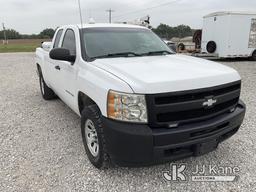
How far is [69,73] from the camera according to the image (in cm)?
388

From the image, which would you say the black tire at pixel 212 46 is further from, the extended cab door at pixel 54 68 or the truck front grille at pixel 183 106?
the truck front grille at pixel 183 106

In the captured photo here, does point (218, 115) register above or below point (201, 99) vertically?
below

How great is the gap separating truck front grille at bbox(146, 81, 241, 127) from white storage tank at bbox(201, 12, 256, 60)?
12882 millimetres

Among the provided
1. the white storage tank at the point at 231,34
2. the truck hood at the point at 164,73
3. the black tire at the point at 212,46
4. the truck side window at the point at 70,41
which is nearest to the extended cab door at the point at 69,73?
the truck side window at the point at 70,41

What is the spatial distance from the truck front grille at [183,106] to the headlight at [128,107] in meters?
0.07

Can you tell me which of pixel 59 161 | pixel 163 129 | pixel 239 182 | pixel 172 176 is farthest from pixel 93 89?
pixel 239 182

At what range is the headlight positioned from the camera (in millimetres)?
2495

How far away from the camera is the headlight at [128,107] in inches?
98.2

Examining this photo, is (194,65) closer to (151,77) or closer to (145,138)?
(151,77)

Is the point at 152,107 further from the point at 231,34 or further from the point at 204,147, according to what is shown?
the point at 231,34

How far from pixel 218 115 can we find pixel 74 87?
6.61 feet

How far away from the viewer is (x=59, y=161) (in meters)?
3.41

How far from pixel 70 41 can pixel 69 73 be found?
0.71m

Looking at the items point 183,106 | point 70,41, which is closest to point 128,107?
point 183,106
